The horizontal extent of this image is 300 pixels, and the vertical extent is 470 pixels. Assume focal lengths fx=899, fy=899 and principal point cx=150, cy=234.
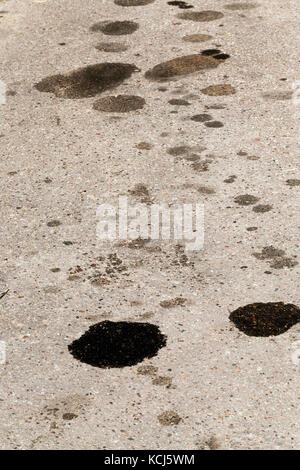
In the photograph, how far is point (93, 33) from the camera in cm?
888

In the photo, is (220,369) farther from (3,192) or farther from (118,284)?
(3,192)

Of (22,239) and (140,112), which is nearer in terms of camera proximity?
(22,239)

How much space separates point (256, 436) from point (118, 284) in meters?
1.47

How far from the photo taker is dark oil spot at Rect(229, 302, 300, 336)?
15.8 feet

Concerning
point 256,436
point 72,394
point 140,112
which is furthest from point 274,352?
point 140,112

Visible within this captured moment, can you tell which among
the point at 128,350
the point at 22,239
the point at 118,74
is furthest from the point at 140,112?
the point at 128,350

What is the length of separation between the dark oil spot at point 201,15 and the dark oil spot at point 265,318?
4.77 m

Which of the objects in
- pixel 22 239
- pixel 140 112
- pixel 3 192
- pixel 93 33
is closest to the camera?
pixel 22 239

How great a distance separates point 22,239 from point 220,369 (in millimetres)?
1816

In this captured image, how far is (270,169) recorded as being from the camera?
20.9 feet

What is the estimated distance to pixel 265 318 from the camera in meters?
4.89

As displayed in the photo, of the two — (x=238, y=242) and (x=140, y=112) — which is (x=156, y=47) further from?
(x=238, y=242)

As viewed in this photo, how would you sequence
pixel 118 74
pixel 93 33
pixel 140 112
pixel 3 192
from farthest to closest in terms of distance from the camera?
pixel 93 33, pixel 118 74, pixel 140 112, pixel 3 192
